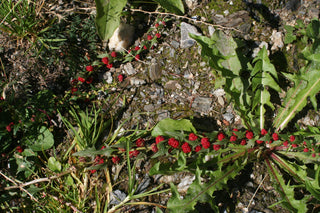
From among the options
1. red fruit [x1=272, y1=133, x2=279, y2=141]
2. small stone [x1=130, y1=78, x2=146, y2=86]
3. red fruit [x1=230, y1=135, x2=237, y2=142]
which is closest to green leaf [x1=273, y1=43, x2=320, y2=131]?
red fruit [x1=272, y1=133, x2=279, y2=141]

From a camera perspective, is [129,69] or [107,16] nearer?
[107,16]

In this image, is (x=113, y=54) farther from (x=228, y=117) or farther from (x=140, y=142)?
(x=228, y=117)

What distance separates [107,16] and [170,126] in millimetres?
1286

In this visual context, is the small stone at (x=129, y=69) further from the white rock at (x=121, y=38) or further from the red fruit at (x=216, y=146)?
the red fruit at (x=216, y=146)

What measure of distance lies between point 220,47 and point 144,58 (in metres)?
0.94

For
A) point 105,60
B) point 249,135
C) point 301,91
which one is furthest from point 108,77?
point 301,91

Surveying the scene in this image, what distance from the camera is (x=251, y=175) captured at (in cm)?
277

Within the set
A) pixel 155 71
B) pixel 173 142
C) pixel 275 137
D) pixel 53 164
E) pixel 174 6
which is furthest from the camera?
pixel 155 71

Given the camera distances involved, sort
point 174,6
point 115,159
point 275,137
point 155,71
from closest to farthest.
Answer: point 275,137, point 115,159, point 174,6, point 155,71

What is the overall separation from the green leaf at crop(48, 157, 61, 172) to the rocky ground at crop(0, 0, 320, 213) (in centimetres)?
81

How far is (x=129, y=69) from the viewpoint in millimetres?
3324

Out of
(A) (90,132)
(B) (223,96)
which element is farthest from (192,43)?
(A) (90,132)

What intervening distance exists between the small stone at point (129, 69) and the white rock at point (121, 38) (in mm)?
214

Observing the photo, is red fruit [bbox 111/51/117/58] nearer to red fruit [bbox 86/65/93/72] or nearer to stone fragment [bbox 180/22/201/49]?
red fruit [bbox 86/65/93/72]
